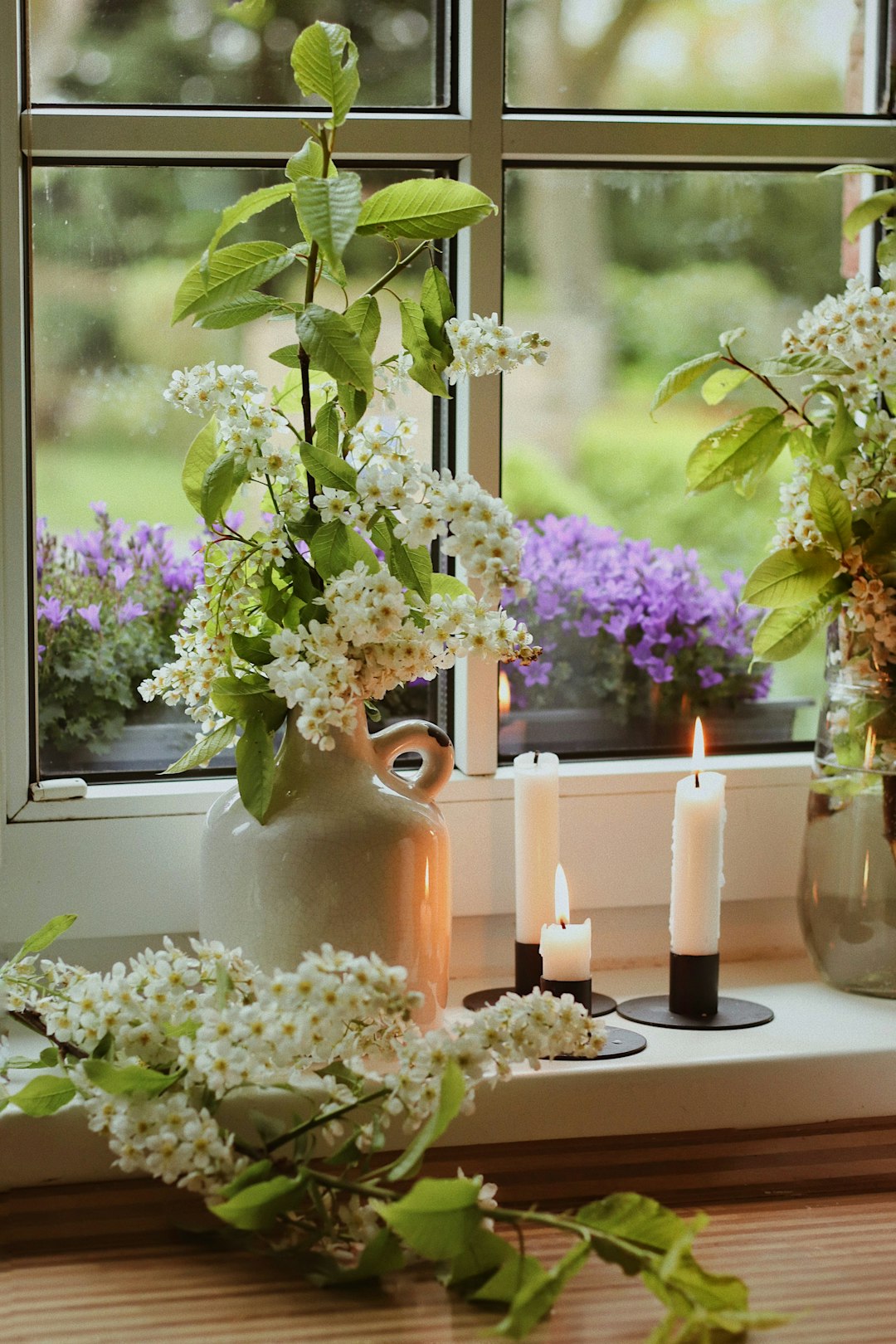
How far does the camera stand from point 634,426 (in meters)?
1.25

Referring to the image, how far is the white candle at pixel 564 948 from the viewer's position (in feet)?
3.36

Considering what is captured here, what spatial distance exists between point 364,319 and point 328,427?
77 millimetres

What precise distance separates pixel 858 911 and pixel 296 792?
1.58ft

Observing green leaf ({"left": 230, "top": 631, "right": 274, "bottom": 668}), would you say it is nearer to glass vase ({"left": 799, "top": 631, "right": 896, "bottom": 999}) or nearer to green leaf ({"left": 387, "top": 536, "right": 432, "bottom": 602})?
green leaf ({"left": 387, "top": 536, "right": 432, "bottom": 602})

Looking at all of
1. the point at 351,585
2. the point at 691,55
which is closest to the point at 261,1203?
the point at 351,585

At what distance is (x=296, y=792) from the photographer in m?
0.97

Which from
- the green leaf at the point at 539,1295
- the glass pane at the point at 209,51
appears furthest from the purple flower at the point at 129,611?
the green leaf at the point at 539,1295

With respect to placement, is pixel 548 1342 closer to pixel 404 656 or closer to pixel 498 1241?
pixel 498 1241

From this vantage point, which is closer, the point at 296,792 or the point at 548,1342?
the point at 548,1342

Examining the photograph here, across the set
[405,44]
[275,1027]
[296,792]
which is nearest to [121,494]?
[296,792]

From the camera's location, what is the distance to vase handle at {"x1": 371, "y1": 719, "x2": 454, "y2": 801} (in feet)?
3.36

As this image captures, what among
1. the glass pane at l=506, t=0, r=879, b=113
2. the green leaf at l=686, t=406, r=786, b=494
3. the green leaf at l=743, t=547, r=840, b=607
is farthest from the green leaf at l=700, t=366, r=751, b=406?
the glass pane at l=506, t=0, r=879, b=113

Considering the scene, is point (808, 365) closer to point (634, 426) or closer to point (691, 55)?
point (634, 426)

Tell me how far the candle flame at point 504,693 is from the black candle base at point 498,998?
0.79ft
